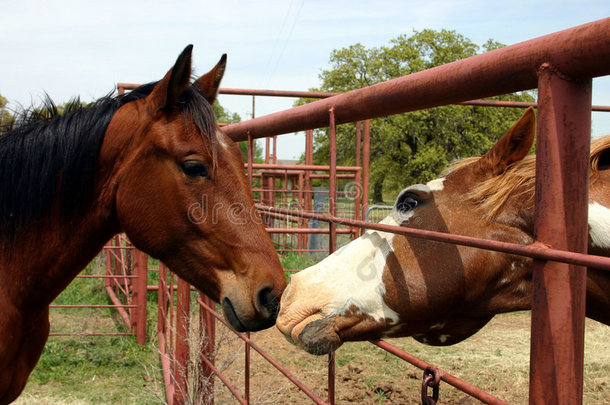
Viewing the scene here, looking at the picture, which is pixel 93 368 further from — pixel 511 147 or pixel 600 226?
pixel 600 226

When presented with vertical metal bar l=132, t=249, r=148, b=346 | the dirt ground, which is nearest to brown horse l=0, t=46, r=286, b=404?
the dirt ground

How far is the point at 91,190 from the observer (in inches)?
71.9

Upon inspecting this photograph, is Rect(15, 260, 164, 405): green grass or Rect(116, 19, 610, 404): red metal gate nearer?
Rect(116, 19, 610, 404): red metal gate

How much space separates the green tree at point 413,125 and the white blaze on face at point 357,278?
20.2 m

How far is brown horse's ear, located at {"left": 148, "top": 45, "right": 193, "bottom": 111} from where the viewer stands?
1.65 metres

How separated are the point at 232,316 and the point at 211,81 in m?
1.00

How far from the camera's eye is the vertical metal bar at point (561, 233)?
79 centimetres

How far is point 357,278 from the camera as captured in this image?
134 cm

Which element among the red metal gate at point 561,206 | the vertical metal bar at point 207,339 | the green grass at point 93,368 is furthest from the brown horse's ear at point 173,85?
the green grass at point 93,368

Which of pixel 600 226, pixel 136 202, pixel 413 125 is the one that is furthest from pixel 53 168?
pixel 413 125

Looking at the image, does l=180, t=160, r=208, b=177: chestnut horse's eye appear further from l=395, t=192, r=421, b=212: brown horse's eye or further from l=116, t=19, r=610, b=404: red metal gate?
l=116, t=19, r=610, b=404: red metal gate

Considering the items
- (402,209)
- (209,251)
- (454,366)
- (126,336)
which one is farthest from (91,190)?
(126,336)

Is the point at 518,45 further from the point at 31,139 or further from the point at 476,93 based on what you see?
the point at 31,139

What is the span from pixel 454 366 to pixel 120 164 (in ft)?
11.8
